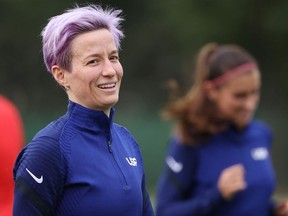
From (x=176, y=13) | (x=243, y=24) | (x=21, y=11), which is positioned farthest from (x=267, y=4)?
(x=21, y=11)

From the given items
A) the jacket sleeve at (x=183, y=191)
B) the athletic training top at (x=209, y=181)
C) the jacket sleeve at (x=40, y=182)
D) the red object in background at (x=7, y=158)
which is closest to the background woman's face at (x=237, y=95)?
the athletic training top at (x=209, y=181)

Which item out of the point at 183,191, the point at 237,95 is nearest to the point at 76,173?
the point at 183,191

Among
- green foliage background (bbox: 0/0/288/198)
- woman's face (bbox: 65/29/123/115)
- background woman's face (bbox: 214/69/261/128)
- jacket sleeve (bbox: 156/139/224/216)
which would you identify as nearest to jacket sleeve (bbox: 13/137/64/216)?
woman's face (bbox: 65/29/123/115)

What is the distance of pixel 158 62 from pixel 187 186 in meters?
24.7

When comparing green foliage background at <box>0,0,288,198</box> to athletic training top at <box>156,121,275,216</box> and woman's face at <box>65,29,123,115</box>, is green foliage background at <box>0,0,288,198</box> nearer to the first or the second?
athletic training top at <box>156,121,275,216</box>

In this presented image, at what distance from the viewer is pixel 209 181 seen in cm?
566

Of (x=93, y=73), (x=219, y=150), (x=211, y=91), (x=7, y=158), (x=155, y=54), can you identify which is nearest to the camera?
(x=93, y=73)

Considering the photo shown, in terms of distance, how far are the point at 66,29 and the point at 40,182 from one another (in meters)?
0.64

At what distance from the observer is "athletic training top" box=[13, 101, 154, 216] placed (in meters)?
3.96

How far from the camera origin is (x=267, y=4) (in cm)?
2156

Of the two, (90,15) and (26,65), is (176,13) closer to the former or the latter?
(26,65)

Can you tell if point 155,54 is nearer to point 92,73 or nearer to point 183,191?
point 183,191

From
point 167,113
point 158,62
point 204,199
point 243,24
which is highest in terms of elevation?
point 167,113

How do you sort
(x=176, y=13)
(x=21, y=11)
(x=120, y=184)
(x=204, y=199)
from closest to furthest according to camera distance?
(x=120, y=184) < (x=204, y=199) < (x=176, y=13) < (x=21, y=11)
